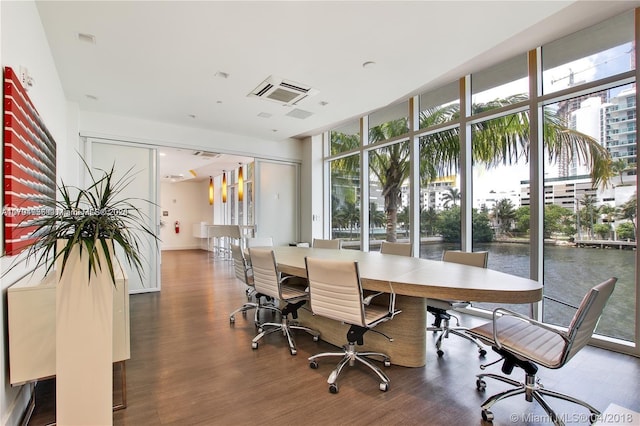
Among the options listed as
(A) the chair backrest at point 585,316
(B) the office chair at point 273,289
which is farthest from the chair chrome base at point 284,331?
(A) the chair backrest at point 585,316

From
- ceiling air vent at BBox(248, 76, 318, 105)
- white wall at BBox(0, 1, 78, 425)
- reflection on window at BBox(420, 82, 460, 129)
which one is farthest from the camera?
reflection on window at BBox(420, 82, 460, 129)

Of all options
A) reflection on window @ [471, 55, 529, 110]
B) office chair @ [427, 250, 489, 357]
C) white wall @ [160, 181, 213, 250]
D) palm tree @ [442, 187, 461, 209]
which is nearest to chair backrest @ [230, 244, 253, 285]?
office chair @ [427, 250, 489, 357]

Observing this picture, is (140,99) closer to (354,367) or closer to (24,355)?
(24,355)

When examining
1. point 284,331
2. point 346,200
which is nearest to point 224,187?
point 346,200

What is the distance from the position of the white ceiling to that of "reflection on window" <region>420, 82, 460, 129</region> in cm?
22

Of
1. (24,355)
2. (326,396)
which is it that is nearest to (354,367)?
(326,396)

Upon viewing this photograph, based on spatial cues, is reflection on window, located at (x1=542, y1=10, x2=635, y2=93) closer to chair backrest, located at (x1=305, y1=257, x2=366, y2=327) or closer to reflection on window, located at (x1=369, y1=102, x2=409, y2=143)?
reflection on window, located at (x1=369, y1=102, x2=409, y2=143)

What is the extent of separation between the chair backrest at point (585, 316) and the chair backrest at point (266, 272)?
223 cm

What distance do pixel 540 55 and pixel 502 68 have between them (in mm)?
429

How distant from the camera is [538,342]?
1.96 metres

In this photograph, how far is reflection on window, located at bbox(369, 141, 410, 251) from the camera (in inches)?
Result: 208

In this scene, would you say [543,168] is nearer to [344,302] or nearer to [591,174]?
[591,174]

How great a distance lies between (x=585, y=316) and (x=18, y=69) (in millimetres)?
3809

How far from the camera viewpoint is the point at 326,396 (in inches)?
87.3
